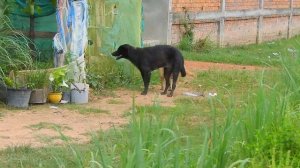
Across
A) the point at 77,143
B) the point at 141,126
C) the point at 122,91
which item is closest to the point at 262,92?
the point at 141,126

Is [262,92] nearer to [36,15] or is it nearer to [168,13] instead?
[36,15]

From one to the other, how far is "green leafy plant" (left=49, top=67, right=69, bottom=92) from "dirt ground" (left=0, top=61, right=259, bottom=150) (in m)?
0.38

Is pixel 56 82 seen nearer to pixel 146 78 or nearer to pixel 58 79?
pixel 58 79

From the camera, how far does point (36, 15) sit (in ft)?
38.2

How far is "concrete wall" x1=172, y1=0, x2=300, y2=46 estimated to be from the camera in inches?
676

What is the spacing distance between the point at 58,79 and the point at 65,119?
1.19 m

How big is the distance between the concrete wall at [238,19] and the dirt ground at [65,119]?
661 centimetres

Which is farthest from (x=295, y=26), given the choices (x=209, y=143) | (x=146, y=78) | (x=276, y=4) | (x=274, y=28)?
(x=209, y=143)

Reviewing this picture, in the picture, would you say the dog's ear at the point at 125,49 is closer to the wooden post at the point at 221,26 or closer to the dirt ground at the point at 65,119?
the dirt ground at the point at 65,119

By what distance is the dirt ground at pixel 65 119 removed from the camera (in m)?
7.29

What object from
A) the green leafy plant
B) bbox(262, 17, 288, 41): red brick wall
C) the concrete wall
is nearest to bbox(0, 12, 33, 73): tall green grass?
the green leafy plant

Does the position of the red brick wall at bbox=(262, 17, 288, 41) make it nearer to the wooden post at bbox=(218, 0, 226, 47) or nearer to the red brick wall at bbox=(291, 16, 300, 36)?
the red brick wall at bbox=(291, 16, 300, 36)

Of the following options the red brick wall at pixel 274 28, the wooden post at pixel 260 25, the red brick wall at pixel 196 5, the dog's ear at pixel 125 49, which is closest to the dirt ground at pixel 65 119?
the dog's ear at pixel 125 49

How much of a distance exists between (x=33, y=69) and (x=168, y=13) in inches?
273
